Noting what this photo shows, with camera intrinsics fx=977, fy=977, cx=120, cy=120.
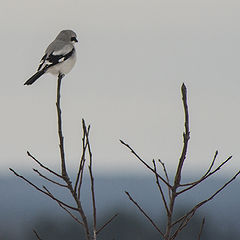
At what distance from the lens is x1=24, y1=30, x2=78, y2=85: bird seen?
438 inches

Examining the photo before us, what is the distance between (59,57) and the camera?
38.3 feet

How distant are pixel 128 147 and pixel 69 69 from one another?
5980 millimetres

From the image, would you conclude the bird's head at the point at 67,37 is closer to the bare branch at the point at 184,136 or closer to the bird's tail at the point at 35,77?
the bird's tail at the point at 35,77

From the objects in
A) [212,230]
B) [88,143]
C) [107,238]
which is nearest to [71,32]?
[88,143]

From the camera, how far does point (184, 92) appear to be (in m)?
4.84

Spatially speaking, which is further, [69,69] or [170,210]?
[69,69]

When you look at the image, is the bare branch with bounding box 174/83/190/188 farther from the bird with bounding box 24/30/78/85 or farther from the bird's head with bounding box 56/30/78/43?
the bird's head with bounding box 56/30/78/43

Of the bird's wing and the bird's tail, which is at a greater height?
the bird's wing

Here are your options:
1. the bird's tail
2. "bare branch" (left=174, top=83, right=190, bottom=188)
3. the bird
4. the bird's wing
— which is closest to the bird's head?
the bird

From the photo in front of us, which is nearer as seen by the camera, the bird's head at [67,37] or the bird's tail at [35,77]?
the bird's tail at [35,77]

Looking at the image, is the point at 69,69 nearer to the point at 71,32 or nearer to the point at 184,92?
the point at 71,32

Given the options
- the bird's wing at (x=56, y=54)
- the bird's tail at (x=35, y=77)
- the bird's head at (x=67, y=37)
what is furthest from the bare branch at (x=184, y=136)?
the bird's head at (x=67, y=37)

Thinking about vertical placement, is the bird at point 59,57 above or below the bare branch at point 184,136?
above

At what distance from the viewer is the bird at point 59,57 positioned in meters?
11.1
